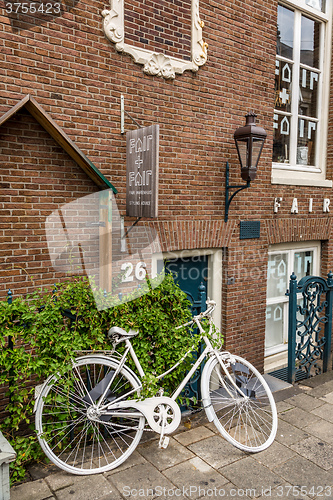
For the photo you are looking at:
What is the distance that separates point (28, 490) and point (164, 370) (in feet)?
4.86

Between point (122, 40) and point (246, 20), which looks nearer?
point (122, 40)

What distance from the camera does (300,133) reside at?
6863 mm

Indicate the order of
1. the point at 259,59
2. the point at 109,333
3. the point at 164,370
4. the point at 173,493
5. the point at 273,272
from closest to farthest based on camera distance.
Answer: the point at 173,493 < the point at 109,333 < the point at 164,370 < the point at 259,59 < the point at 273,272

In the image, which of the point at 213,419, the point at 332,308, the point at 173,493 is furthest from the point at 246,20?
the point at 173,493

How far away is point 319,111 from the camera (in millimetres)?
7113

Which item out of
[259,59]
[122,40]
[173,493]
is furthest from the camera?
[259,59]

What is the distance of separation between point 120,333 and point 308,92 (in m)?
5.90

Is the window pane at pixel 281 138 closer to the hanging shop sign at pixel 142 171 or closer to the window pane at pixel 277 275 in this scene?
the window pane at pixel 277 275

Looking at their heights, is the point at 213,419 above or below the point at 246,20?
below

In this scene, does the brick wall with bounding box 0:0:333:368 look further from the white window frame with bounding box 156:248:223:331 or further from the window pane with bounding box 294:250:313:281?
the window pane with bounding box 294:250:313:281

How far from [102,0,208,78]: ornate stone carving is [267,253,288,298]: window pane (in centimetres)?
337

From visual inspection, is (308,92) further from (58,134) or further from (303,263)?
(58,134)

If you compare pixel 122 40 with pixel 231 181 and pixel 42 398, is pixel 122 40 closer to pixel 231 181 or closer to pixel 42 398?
pixel 231 181

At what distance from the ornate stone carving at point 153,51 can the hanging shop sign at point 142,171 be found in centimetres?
98
